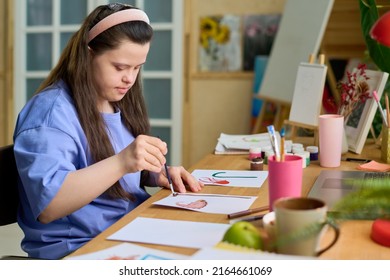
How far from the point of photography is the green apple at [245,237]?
811 mm

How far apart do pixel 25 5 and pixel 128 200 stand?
3123 mm

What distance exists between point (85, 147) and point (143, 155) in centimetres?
24

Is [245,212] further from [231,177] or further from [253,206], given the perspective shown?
[231,177]

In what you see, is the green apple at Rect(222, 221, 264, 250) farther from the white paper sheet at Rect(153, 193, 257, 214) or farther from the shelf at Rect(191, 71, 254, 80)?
the shelf at Rect(191, 71, 254, 80)

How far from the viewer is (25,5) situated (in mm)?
4094

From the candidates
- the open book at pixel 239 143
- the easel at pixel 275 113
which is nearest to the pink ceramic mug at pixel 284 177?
the open book at pixel 239 143

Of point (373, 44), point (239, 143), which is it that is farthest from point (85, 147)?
point (373, 44)

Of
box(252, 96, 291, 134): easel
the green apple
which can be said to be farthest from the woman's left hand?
box(252, 96, 291, 134): easel

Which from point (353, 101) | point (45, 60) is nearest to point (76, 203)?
point (353, 101)

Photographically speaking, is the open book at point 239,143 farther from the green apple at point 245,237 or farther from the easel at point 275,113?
the easel at point 275,113

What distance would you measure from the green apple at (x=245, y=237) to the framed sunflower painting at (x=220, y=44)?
3.07 metres

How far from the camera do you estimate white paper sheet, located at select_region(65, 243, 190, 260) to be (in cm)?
87

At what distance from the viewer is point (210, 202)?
1196 mm
